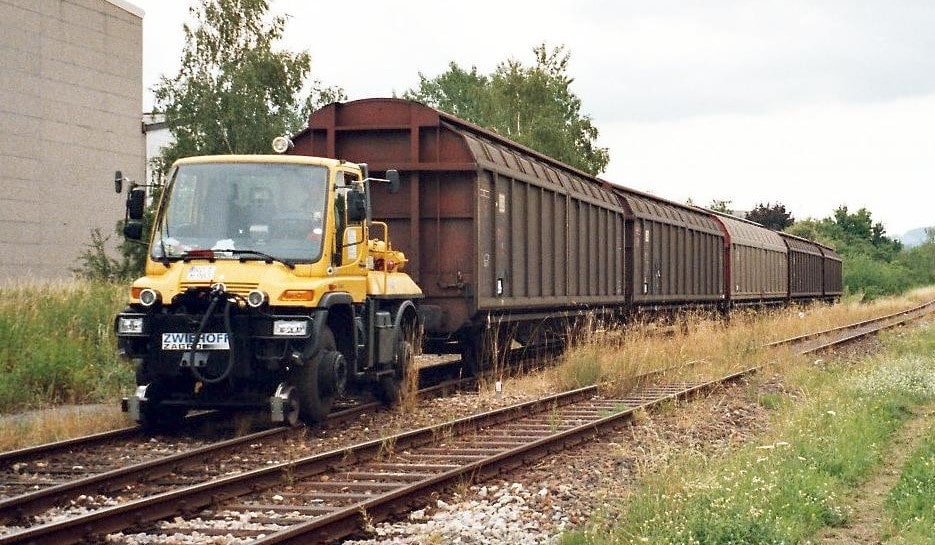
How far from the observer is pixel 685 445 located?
437 inches

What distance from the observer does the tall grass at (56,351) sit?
14156 mm

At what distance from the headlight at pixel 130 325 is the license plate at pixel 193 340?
0.26 m

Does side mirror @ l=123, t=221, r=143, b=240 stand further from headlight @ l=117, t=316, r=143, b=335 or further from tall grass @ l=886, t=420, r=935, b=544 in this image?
tall grass @ l=886, t=420, r=935, b=544

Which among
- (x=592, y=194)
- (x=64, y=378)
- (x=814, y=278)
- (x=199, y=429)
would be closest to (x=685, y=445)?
(x=199, y=429)

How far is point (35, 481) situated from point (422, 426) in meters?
4.43

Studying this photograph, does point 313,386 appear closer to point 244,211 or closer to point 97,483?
point 244,211

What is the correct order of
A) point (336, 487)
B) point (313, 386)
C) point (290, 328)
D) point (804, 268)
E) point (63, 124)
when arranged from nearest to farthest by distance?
point (336, 487) < point (290, 328) < point (313, 386) < point (63, 124) < point (804, 268)

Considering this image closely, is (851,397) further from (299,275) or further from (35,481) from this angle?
(35,481)

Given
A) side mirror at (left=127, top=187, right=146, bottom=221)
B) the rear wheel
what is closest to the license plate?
side mirror at (left=127, top=187, right=146, bottom=221)

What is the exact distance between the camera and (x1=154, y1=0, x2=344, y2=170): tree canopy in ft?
110

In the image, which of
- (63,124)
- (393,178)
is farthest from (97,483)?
(63,124)

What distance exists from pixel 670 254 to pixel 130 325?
1866cm

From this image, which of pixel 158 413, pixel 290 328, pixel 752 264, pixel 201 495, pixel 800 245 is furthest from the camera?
pixel 800 245

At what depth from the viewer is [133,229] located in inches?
471
